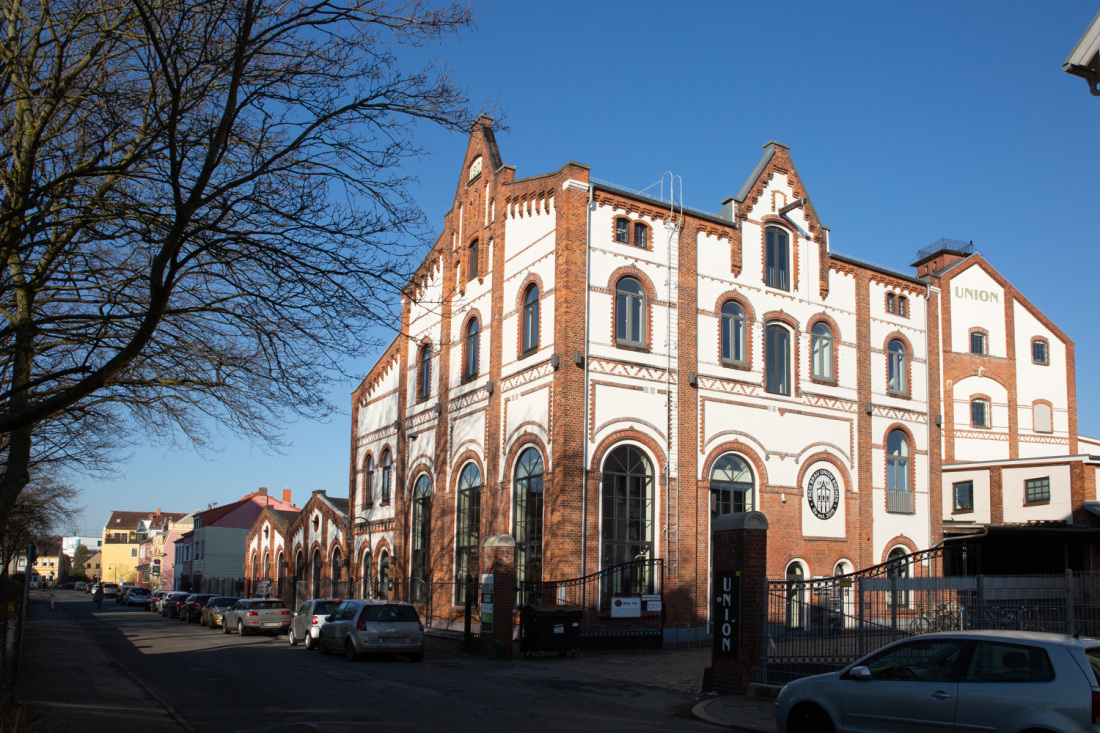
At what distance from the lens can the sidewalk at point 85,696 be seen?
1202cm

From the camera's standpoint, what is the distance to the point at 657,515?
1008 inches

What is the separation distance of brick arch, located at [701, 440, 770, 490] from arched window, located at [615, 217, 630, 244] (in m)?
6.54

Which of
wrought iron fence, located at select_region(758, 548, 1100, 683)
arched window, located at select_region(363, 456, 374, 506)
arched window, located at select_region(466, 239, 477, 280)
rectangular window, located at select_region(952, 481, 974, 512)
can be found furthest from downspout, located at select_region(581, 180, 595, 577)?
rectangular window, located at select_region(952, 481, 974, 512)

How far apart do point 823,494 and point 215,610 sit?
24473mm

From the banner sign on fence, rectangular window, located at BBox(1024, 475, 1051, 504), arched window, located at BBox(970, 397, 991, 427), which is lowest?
the banner sign on fence

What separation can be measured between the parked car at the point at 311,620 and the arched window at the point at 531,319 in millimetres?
8971

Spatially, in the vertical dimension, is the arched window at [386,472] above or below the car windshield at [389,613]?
above

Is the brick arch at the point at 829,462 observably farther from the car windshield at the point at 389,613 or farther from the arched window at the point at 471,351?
the car windshield at the point at 389,613

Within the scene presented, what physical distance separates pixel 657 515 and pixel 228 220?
18.0 meters

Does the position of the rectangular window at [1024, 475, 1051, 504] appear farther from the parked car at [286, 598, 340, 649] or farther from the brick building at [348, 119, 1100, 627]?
the parked car at [286, 598, 340, 649]

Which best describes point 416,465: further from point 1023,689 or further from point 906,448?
point 1023,689

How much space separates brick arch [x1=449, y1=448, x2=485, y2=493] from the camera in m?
29.0

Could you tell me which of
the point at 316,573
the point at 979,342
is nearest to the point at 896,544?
the point at 979,342

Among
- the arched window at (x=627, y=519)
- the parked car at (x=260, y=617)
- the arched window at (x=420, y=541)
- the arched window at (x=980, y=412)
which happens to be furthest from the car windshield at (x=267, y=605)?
the arched window at (x=980, y=412)
